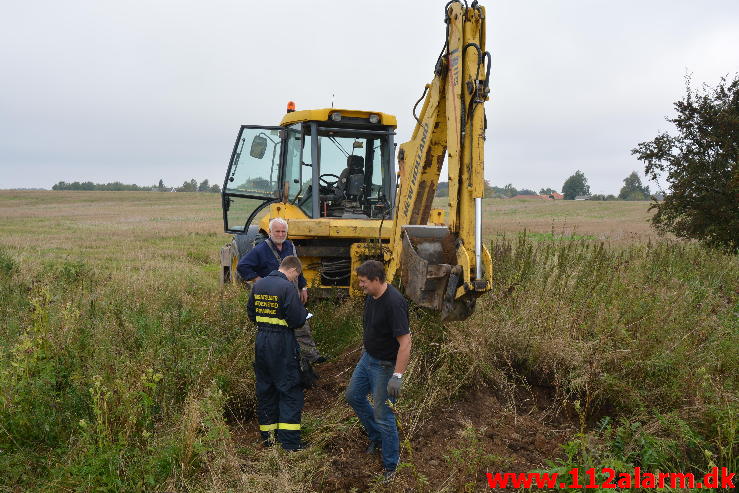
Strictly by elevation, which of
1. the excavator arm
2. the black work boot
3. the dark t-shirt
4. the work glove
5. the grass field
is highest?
the excavator arm

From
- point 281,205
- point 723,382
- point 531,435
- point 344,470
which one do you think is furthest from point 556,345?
point 281,205

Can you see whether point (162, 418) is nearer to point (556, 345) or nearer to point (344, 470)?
point (344, 470)

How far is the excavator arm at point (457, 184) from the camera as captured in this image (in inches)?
191

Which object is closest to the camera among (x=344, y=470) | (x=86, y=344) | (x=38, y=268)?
(x=344, y=470)

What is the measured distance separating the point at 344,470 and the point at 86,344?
312 centimetres

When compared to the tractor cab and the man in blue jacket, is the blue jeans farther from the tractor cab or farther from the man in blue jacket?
the tractor cab

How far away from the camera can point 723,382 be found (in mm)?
5082

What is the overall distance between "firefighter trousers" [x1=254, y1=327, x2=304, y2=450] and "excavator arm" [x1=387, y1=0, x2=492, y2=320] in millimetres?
1200

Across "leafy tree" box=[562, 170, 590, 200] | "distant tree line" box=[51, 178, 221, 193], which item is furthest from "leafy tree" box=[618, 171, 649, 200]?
"distant tree line" box=[51, 178, 221, 193]

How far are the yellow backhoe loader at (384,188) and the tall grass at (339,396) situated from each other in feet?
2.53

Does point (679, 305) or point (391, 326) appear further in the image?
point (679, 305)

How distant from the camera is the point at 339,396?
5527mm

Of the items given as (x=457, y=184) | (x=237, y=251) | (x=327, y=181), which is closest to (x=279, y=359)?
(x=457, y=184)

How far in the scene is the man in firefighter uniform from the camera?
473 cm
